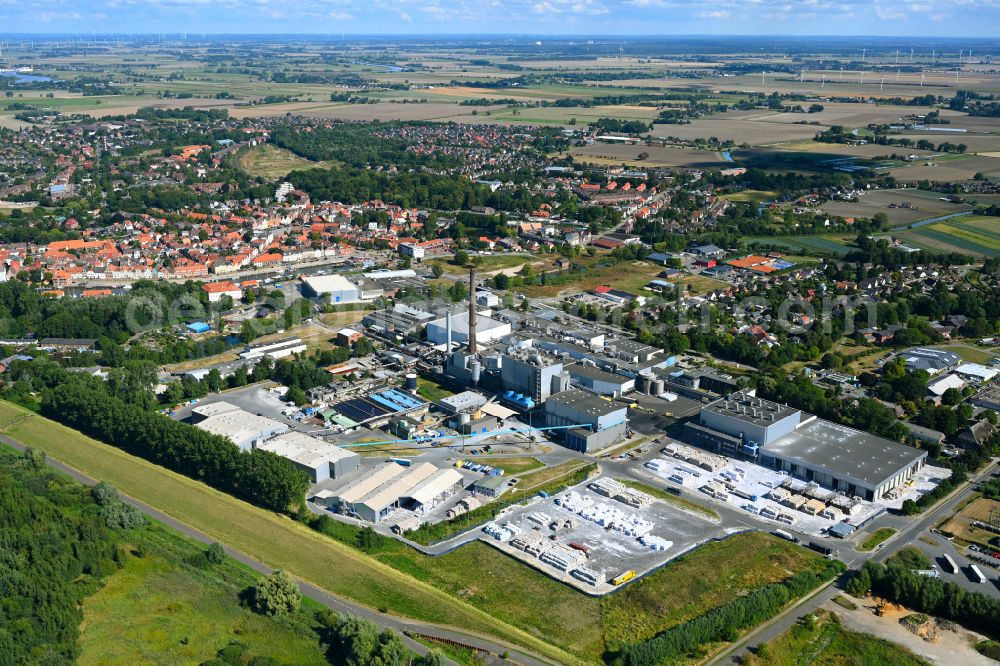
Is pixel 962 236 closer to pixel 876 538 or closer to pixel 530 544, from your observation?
pixel 876 538

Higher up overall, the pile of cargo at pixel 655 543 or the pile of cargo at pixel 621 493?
the pile of cargo at pixel 621 493

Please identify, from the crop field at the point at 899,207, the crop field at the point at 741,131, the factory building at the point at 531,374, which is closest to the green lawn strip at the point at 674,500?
the factory building at the point at 531,374

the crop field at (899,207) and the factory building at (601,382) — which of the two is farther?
the crop field at (899,207)

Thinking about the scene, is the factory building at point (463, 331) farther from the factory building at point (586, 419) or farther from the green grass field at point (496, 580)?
the green grass field at point (496, 580)

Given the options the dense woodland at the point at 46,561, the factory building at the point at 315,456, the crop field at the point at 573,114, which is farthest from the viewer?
the crop field at the point at 573,114

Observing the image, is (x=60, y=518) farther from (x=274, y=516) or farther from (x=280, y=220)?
(x=280, y=220)

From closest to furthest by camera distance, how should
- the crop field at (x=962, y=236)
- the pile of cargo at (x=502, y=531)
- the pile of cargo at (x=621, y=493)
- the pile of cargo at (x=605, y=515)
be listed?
the pile of cargo at (x=502, y=531), the pile of cargo at (x=605, y=515), the pile of cargo at (x=621, y=493), the crop field at (x=962, y=236)

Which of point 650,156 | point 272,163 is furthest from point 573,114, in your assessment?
point 272,163
